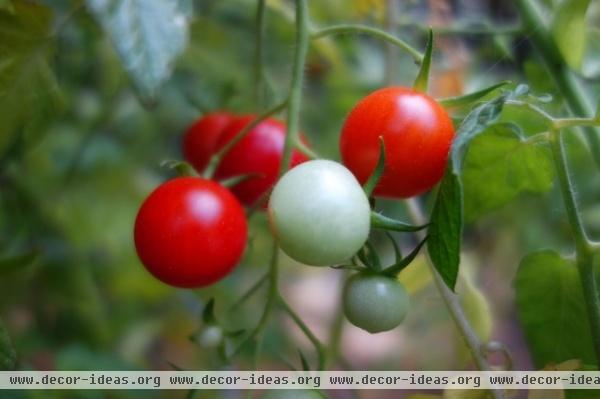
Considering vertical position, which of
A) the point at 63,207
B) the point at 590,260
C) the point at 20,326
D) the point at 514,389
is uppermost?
the point at 590,260

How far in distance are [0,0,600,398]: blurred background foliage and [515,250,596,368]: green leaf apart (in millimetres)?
61

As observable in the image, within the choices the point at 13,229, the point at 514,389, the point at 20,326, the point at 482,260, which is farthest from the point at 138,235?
the point at 482,260

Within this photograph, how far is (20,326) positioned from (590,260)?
911 millimetres

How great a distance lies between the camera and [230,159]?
1.88 ft

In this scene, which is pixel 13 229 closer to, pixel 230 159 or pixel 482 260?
pixel 230 159

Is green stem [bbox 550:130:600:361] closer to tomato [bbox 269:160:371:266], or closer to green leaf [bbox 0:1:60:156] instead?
tomato [bbox 269:160:371:266]

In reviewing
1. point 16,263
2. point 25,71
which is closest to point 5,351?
point 16,263

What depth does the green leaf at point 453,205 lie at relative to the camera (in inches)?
14.8

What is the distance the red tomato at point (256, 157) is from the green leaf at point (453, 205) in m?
0.18

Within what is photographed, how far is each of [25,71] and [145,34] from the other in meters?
0.17

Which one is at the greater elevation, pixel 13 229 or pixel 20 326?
pixel 13 229

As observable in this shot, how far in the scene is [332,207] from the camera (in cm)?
37

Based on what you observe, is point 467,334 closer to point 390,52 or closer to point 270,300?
point 270,300

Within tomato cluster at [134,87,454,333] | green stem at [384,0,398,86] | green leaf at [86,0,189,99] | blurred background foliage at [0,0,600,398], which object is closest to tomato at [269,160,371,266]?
tomato cluster at [134,87,454,333]
